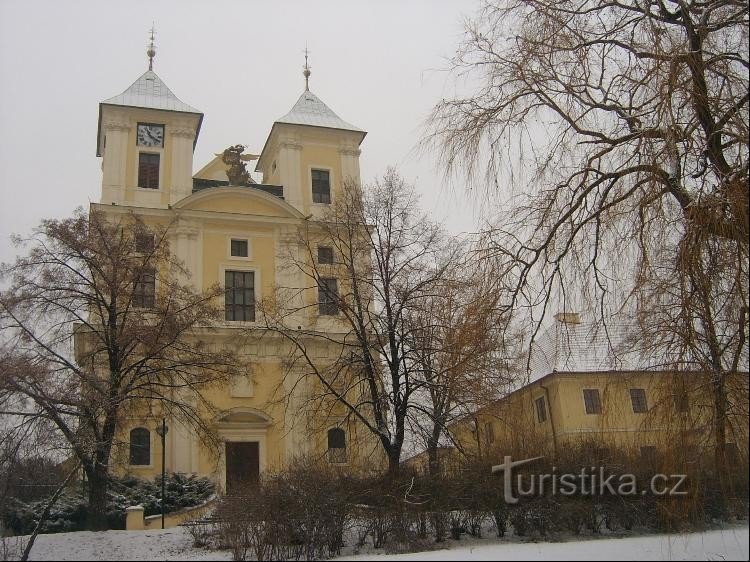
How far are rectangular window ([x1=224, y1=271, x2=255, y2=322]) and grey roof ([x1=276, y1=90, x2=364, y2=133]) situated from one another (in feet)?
25.4

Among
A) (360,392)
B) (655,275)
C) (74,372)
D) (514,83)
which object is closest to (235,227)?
(360,392)

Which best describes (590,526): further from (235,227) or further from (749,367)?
(235,227)

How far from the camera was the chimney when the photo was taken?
8.69 m

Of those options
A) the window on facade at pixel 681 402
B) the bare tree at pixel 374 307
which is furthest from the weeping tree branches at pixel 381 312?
the window on facade at pixel 681 402

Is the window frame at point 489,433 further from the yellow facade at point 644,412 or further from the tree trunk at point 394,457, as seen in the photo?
the yellow facade at point 644,412

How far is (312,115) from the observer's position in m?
36.4

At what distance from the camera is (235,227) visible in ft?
106

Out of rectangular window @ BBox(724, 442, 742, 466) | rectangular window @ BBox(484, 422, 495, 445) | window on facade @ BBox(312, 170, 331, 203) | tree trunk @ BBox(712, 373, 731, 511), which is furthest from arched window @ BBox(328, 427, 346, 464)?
rectangular window @ BBox(724, 442, 742, 466)

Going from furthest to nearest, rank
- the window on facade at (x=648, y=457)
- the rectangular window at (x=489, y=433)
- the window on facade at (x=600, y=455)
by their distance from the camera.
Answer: the rectangular window at (x=489, y=433) → the window on facade at (x=600, y=455) → the window on facade at (x=648, y=457)

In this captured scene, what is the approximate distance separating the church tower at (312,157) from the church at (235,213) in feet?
0.15

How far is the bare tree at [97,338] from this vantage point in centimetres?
1667

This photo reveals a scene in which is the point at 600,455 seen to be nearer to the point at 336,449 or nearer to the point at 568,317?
the point at 568,317

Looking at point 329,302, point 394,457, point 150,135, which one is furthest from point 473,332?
point 150,135

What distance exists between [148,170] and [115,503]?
16.3 meters
